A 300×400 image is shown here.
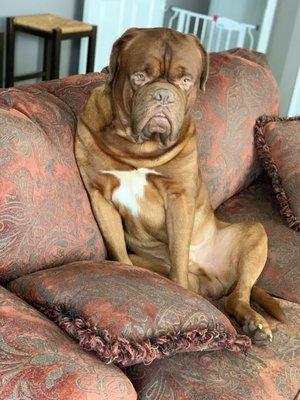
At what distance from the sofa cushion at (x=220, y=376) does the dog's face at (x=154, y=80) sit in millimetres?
561

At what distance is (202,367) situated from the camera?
1105 mm

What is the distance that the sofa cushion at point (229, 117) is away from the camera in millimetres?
1784

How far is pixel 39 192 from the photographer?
1.19 m

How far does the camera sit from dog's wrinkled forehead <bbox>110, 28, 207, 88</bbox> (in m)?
1.32

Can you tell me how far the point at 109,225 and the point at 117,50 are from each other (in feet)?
1.51

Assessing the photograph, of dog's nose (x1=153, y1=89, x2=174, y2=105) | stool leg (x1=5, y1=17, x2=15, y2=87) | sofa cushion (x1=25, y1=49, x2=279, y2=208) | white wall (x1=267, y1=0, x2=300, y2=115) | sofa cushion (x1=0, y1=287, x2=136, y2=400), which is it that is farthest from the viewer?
white wall (x1=267, y1=0, x2=300, y2=115)

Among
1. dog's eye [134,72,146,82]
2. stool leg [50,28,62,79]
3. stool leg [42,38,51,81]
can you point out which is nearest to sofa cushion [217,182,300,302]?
dog's eye [134,72,146,82]

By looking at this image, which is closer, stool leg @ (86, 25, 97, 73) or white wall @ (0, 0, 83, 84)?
white wall @ (0, 0, 83, 84)

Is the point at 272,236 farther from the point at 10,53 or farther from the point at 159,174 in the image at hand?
the point at 10,53

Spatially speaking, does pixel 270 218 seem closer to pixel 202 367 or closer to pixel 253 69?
pixel 253 69

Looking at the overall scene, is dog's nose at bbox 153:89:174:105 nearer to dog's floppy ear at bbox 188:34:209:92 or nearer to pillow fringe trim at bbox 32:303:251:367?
dog's floppy ear at bbox 188:34:209:92

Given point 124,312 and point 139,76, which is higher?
point 139,76

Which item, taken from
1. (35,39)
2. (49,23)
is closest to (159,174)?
(49,23)

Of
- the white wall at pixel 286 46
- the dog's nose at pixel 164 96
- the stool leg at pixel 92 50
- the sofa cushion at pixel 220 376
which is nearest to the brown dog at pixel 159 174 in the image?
the dog's nose at pixel 164 96
